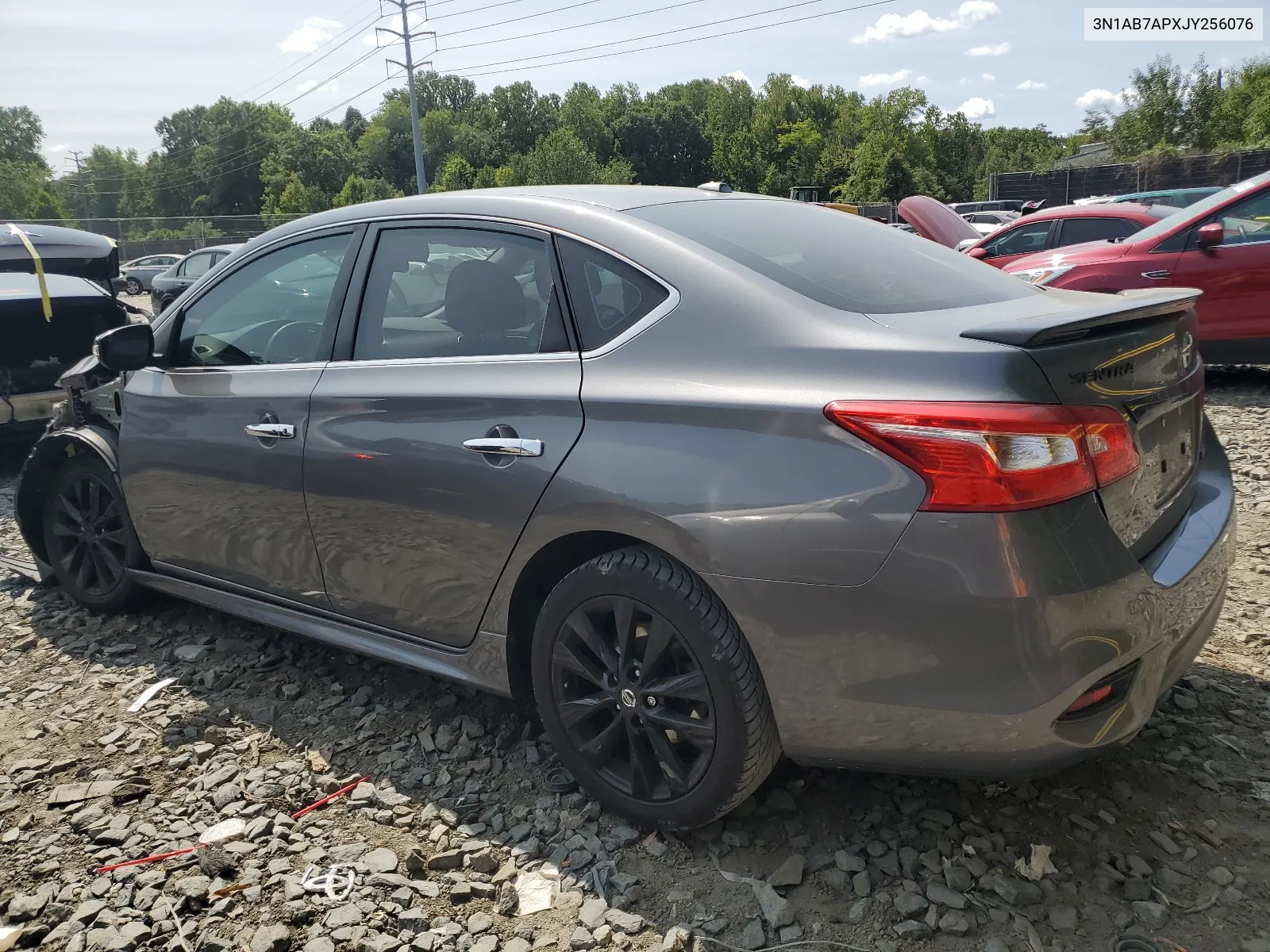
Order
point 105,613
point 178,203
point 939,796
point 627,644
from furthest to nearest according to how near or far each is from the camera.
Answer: point 178,203, point 105,613, point 939,796, point 627,644

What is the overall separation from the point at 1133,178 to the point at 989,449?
119ft

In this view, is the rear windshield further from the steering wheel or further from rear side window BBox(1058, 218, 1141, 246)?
rear side window BBox(1058, 218, 1141, 246)

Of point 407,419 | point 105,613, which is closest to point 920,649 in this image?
point 407,419

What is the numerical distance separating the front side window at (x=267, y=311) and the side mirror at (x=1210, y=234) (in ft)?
21.2

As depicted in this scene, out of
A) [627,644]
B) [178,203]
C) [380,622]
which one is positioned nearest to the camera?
[627,644]

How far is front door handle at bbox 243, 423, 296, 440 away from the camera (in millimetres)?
3188

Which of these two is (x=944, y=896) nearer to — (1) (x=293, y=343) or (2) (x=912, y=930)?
(2) (x=912, y=930)

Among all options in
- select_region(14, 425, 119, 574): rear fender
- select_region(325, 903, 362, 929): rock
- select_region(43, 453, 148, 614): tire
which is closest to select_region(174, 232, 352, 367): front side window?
select_region(14, 425, 119, 574): rear fender

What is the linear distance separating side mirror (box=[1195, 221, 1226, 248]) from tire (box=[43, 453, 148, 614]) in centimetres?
718

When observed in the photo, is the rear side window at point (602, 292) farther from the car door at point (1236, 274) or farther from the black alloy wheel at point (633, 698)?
the car door at point (1236, 274)

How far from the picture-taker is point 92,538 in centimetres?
426

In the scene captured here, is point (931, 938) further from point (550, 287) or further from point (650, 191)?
point (650, 191)

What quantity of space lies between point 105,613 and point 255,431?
Answer: 5.32ft

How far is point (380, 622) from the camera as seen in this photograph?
3096 mm
